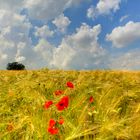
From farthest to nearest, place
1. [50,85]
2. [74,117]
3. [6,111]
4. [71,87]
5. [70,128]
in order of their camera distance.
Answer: [50,85], [6,111], [71,87], [74,117], [70,128]

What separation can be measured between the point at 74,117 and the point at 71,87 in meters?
0.98

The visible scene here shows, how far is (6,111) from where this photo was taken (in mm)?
5512

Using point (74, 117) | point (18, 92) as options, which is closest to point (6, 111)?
point (18, 92)

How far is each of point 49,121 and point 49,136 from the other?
13 cm

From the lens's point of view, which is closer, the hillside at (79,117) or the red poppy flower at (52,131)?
the hillside at (79,117)

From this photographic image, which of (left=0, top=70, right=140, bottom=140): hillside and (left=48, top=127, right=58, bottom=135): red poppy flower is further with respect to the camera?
(left=48, top=127, right=58, bottom=135): red poppy flower

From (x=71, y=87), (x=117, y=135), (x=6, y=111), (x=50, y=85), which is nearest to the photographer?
(x=117, y=135)

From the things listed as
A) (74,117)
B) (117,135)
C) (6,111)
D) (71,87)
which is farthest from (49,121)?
(6,111)

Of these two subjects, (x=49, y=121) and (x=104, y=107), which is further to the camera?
(x=104, y=107)

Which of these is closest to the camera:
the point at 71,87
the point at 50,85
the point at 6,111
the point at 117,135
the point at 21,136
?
the point at 117,135

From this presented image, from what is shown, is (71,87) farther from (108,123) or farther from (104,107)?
(108,123)

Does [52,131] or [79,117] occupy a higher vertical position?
[79,117]

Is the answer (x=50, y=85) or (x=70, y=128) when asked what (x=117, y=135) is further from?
(x=50, y=85)

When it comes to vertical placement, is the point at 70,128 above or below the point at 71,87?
below
